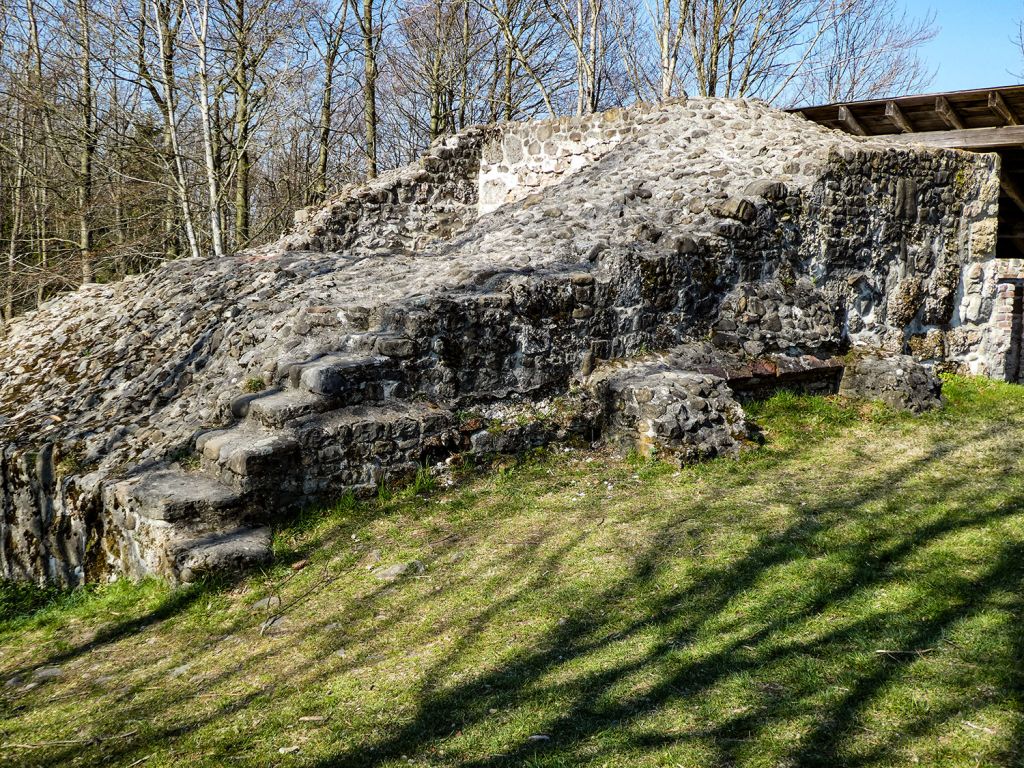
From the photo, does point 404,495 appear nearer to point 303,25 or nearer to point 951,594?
point 951,594

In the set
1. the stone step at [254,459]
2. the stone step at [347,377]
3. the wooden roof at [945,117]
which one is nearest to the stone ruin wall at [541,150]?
the wooden roof at [945,117]

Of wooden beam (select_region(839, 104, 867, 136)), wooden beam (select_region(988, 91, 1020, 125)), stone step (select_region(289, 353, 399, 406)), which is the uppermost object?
wooden beam (select_region(839, 104, 867, 136))

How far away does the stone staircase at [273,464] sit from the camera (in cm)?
489

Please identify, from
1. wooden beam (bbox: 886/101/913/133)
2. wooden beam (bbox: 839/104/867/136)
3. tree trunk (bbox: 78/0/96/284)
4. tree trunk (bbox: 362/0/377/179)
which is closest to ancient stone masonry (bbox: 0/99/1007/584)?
wooden beam (bbox: 886/101/913/133)

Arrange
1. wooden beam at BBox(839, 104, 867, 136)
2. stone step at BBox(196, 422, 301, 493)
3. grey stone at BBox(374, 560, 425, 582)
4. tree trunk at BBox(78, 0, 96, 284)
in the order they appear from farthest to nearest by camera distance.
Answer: tree trunk at BBox(78, 0, 96, 284) < wooden beam at BBox(839, 104, 867, 136) < stone step at BBox(196, 422, 301, 493) < grey stone at BBox(374, 560, 425, 582)

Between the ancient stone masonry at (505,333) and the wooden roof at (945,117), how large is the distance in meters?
0.72

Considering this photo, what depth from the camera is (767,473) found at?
5953 mm

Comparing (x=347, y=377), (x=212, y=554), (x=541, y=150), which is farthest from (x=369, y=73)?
(x=212, y=554)

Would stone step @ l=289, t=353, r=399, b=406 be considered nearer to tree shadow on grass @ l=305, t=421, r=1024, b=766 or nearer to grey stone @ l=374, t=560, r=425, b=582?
grey stone @ l=374, t=560, r=425, b=582

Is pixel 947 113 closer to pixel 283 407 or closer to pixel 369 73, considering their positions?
pixel 283 407

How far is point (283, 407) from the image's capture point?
5.42m

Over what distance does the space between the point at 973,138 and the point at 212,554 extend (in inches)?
383

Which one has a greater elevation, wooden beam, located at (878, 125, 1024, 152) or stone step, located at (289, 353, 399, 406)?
wooden beam, located at (878, 125, 1024, 152)

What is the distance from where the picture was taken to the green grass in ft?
9.53
